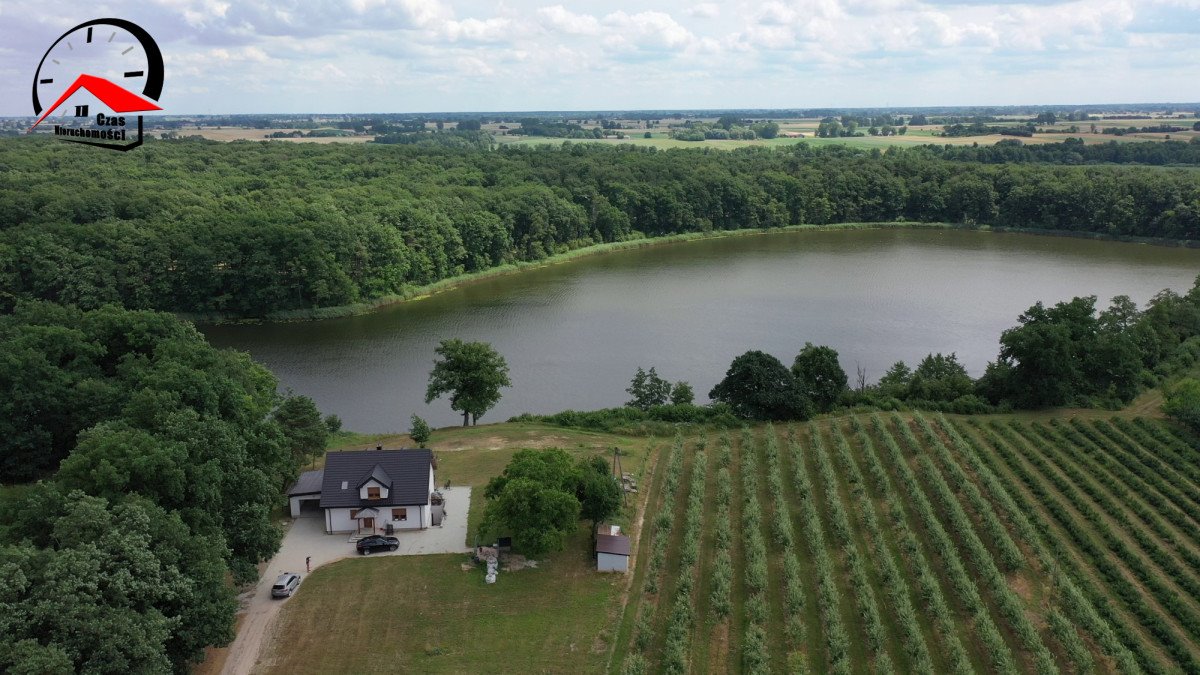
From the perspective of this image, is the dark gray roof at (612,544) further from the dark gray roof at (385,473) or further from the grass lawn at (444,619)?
the dark gray roof at (385,473)

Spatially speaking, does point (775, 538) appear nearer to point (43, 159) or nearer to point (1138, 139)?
point (43, 159)

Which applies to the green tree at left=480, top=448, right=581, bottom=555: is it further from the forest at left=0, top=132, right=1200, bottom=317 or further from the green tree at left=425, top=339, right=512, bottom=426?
the forest at left=0, top=132, right=1200, bottom=317

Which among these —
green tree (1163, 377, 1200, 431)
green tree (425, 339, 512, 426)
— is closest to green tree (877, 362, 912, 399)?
green tree (1163, 377, 1200, 431)

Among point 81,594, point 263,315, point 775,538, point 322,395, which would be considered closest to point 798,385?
point 775,538

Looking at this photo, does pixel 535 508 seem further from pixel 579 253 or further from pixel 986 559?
pixel 579 253

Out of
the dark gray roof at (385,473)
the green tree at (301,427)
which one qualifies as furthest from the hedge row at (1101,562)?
the green tree at (301,427)

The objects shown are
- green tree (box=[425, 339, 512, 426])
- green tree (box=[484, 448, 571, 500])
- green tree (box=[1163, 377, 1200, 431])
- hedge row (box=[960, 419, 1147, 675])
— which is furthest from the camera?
green tree (box=[425, 339, 512, 426])
